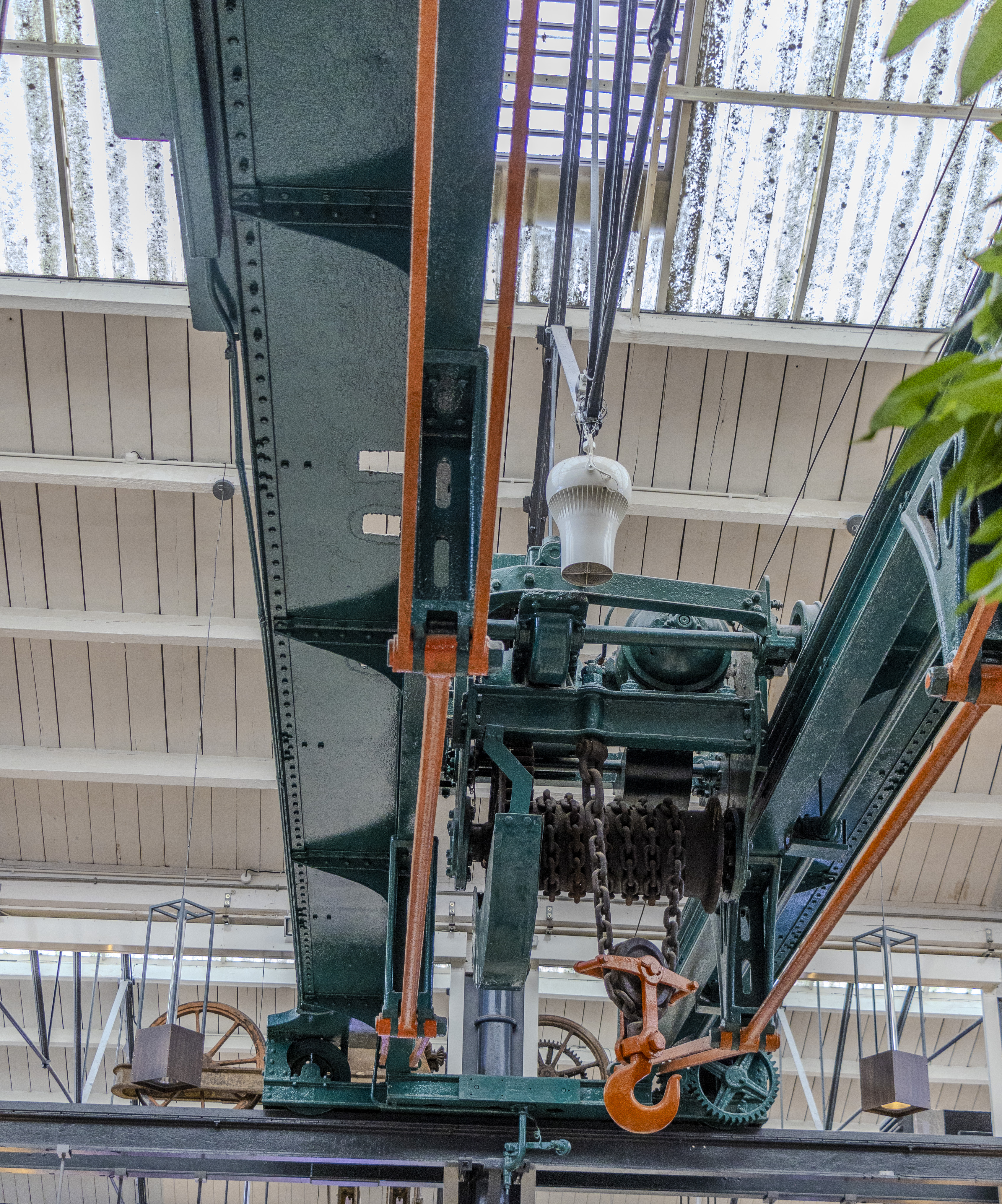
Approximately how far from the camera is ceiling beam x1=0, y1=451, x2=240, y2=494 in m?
12.4

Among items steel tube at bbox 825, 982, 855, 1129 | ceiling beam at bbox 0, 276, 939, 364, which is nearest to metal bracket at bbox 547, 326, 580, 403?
ceiling beam at bbox 0, 276, 939, 364

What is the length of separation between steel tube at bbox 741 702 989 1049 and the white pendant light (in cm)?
142

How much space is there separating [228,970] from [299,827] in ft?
32.8

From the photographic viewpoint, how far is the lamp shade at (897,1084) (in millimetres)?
10344

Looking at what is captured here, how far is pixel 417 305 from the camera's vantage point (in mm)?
3234

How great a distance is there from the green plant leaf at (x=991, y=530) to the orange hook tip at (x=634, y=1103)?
13.7 ft

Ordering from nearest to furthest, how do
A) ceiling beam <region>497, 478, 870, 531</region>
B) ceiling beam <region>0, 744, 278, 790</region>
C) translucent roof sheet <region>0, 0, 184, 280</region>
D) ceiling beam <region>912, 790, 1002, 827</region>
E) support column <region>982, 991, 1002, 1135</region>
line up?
translucent roof sheet <region>0, 0, 184, 280</region>, ceiling beam <region>497, 478, 870, 531</region>, support column <region>982, 991, 1002, 1135</region>, ceiling beam <region>0, 744, 278, 790</region>, ceiling beam <region>912, 790, 1002, 827</region>

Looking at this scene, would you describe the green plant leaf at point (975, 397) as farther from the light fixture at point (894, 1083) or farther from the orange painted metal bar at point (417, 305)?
the light fixture at point (894, 1083)

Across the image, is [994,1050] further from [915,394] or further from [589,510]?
[915,394]

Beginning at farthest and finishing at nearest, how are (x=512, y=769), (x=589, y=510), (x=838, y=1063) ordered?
(x=838, y=1063)
(x=512, y=769)
(x=589, y=510)

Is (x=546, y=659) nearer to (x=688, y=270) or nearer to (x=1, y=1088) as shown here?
(x=688, y=270)

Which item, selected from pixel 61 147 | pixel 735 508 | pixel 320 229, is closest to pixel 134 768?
pixel 61 147

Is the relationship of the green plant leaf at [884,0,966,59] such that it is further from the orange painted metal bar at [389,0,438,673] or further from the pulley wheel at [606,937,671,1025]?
the pulley wheel at [606,937,671,1025]

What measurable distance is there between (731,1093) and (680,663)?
3388 millimetres
